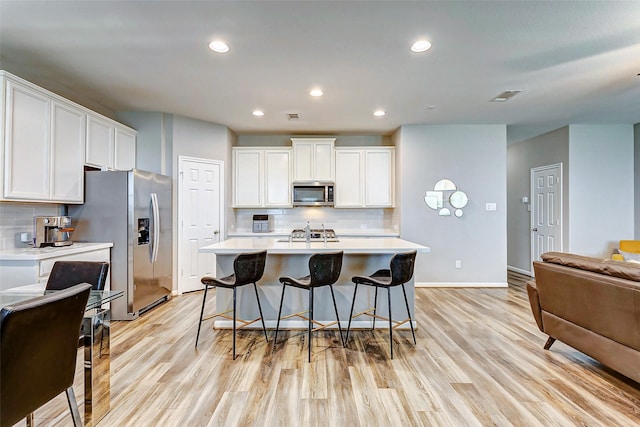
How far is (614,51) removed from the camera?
2.77 meters

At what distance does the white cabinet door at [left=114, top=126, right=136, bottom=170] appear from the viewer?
4105 millimetres

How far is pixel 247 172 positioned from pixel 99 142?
7.53 feet

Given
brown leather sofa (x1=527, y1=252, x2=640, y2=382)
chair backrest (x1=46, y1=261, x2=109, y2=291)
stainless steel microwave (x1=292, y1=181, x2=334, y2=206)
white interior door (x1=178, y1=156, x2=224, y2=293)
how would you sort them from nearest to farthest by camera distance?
brown leather sofa (x1=527, y1=252, x2=640, y2=382), chair backrest (x1=46, y1=261, x2=109, y2=291), white interior door (x1=178, y1=156, x2=224, y2=293), stainless steel microwave (x1=292, y1=181, x2=334, y2=206)

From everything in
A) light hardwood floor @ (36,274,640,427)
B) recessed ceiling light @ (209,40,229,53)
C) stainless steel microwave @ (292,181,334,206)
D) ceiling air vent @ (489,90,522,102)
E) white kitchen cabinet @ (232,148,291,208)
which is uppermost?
ceiling air vent @ (489,90,522,102)

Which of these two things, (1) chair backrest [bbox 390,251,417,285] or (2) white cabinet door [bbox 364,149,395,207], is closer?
(1) chair backrest [bbox 390,251,417,285]

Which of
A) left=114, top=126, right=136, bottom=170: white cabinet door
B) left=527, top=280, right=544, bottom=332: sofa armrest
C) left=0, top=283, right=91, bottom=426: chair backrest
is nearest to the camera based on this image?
left=0, top=283, right=91, bottom=426: chair backrest

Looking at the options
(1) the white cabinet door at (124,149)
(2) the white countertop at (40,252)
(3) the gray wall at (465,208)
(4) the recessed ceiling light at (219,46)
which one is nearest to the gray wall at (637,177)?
(3) the gray wall at (465,208)

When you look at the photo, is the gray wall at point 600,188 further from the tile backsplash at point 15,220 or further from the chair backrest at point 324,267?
the tile backsplash at point 15,220

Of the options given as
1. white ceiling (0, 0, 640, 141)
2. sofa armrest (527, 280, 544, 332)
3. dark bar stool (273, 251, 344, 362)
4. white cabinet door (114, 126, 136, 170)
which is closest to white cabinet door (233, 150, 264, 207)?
white ceiling (0, 0, 640, 141)

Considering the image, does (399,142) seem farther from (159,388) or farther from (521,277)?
(159,388)

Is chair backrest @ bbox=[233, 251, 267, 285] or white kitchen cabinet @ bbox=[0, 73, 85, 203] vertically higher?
white kitchen cabinet @ bbox=[0, 73, 85, 203]

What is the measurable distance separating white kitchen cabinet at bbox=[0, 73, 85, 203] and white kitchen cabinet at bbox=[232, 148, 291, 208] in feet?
7.99

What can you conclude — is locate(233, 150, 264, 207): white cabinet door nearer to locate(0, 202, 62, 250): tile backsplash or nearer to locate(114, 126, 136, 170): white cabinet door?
locate(114, 126, 136, 170): white cabinet door

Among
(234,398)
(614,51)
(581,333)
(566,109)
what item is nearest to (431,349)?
(581,333)
